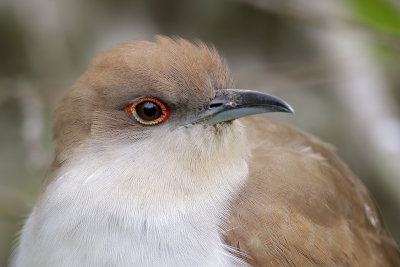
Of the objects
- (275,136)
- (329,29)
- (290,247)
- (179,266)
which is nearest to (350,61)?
(329,29)

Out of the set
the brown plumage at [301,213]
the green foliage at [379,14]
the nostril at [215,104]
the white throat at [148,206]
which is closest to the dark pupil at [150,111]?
the white throat at [148,206]

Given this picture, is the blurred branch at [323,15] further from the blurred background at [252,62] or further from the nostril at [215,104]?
the nostril at [215,104]

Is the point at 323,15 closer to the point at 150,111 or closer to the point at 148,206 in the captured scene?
the point at 150,111

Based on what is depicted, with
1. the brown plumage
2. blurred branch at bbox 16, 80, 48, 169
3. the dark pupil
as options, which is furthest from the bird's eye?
blurred branch at bbox 16, 80, 48, 169

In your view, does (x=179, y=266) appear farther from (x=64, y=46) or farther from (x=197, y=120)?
(x=64, y=46)

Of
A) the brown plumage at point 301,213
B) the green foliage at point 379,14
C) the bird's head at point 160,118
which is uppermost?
the green foliage at point 379,14

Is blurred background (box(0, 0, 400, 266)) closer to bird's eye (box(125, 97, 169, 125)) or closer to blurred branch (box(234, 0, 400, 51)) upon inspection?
blurred branch (box(234, 0, 400, 51))

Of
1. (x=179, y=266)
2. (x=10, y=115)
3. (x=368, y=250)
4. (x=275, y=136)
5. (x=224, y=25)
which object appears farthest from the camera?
(x=224, y=25)
